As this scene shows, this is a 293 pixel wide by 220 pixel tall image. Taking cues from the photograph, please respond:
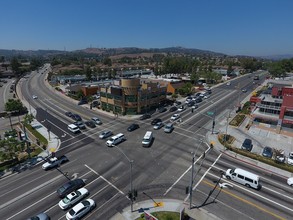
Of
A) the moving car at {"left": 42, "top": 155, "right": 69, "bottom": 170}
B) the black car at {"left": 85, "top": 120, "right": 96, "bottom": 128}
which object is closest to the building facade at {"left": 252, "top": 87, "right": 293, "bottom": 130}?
the black car at {"left": 85, "top": 120, "right": 96, "bottom": 128}

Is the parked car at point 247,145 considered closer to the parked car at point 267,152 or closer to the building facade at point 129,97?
the parked car at point 267,152

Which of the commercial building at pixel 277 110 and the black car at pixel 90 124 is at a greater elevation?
the commercial building at pixel 277 110

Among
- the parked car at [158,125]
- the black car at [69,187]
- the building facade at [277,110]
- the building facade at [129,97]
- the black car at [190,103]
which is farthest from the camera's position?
the black car at [190,103]

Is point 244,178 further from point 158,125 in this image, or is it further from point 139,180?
point 158,125

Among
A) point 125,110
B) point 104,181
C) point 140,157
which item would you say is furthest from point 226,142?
point 125,110

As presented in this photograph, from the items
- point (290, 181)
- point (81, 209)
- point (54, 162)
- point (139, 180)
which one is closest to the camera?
point (81, 209)

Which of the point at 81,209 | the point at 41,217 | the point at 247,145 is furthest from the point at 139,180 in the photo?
the point at 247,145

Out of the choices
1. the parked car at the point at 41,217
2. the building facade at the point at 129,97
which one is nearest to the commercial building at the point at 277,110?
the building facade at the point at 129,97
